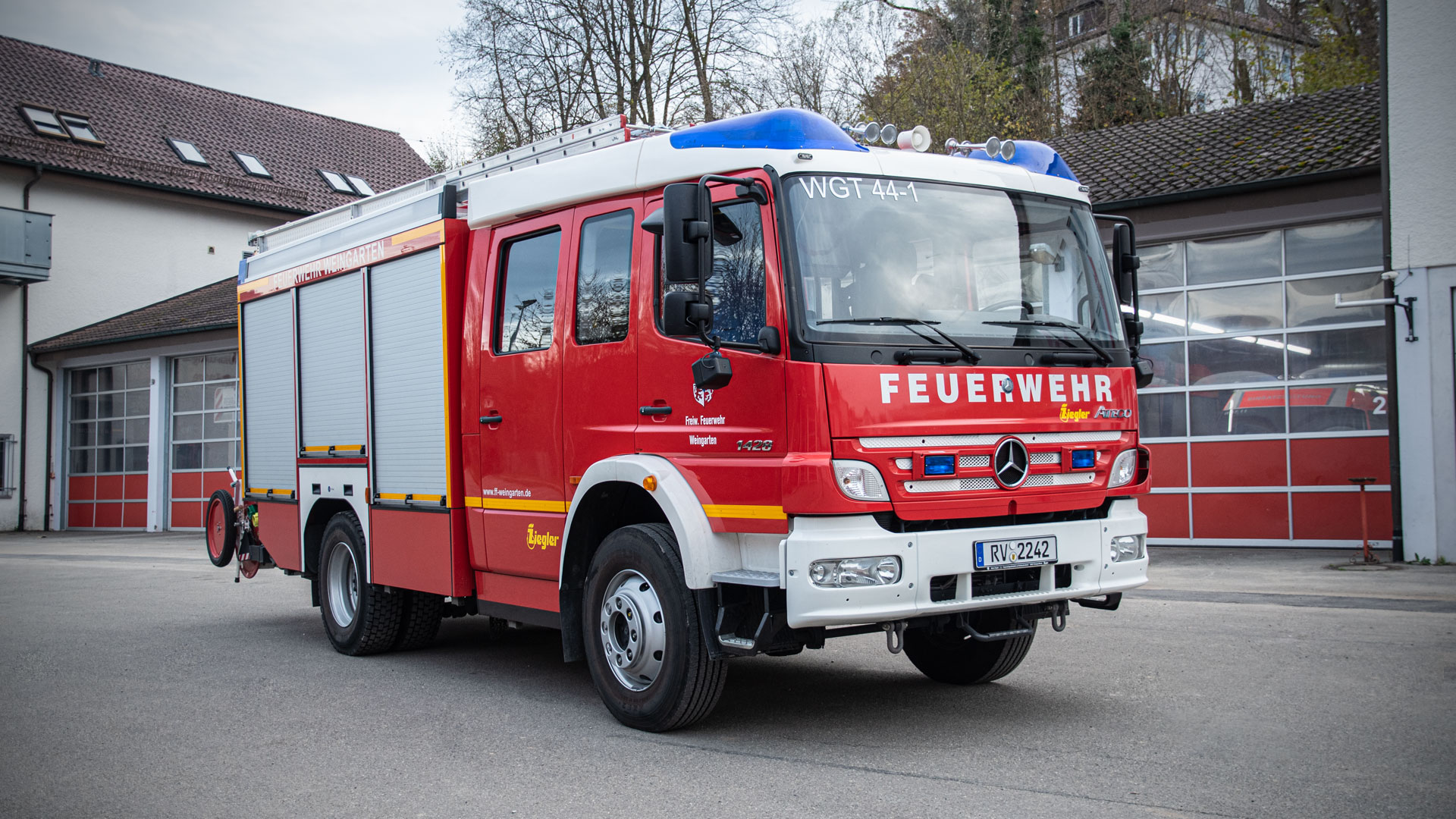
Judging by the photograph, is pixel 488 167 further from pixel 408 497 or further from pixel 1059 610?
pixel 1059 610

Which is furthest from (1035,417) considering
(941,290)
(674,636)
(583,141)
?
(583,141)

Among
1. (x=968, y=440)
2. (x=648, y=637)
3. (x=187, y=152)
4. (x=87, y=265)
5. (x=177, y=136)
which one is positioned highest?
(x=177, y=136)

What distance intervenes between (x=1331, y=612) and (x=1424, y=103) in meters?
6.34

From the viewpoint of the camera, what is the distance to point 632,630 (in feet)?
19.1

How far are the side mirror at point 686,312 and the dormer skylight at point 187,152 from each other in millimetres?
31166

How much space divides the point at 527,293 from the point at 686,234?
76.7 inches

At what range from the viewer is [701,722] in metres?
6.00

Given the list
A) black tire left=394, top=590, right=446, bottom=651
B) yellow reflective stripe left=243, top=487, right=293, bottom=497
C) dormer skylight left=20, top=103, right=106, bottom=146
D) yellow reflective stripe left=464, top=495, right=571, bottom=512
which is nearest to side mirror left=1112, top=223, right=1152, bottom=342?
yellow reflective stripe left=464, top=495, right=571, bottom=512

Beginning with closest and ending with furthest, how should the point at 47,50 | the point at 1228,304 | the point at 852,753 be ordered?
1. the point at 852,753
2. the point at 1228,304
3. the point at 47,50

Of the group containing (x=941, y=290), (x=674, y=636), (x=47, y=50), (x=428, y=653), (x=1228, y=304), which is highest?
(x=47, y=50)

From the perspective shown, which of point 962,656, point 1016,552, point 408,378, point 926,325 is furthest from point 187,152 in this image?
point 1016,552

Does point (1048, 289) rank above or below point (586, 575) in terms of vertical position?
above

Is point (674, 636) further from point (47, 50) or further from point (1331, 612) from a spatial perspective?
point (47, 50)

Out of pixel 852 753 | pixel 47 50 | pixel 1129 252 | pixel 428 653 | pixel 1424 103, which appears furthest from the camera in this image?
pixel 47 50
